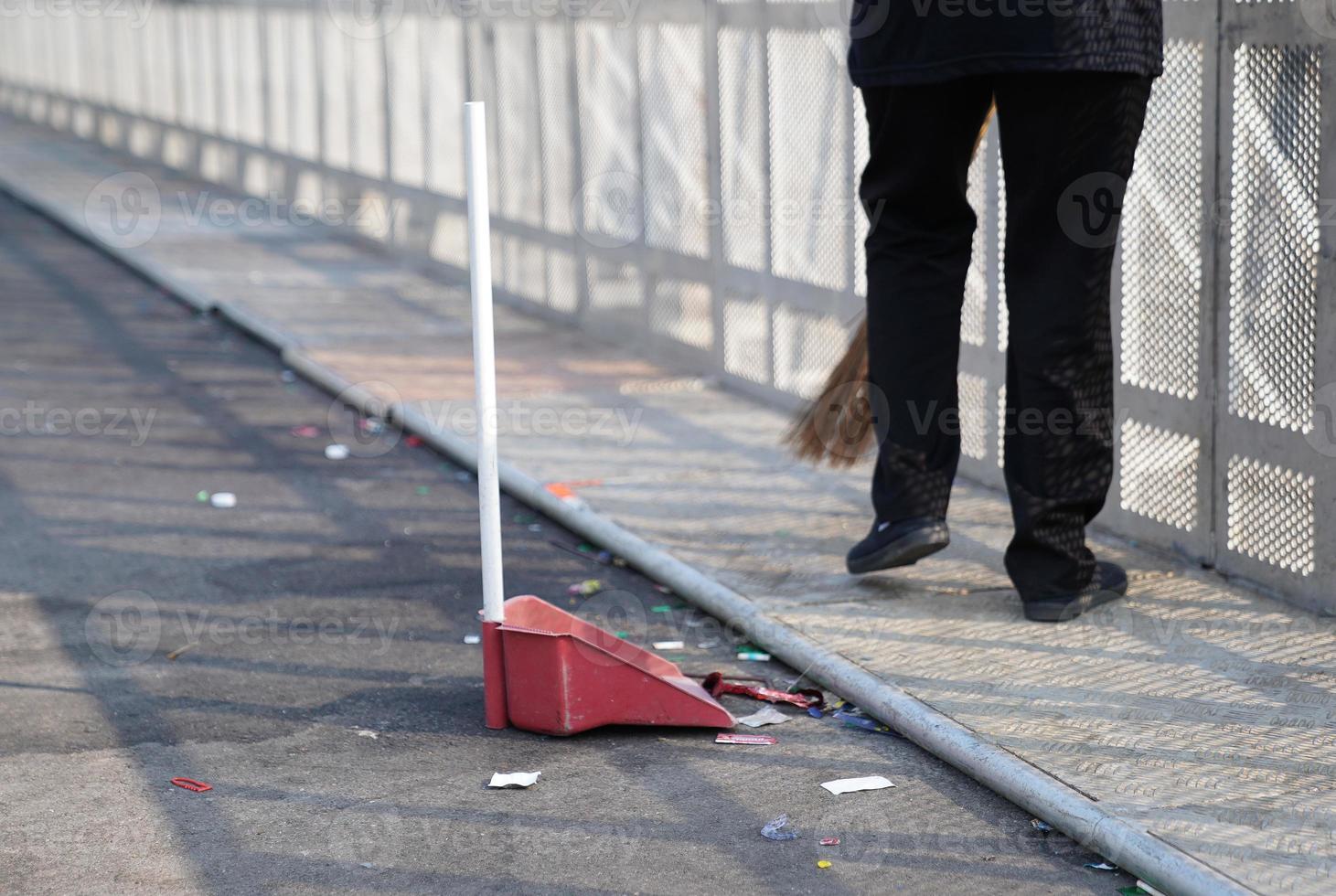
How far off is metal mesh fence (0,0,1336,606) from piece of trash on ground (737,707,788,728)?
4.33 ft

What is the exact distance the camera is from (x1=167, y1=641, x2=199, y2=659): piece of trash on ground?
4.14 m

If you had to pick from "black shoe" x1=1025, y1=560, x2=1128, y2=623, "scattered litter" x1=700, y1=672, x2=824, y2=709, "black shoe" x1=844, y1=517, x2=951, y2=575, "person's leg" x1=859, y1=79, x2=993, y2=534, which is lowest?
"scattered litter" x1=700, y1=672, x2=824, y2=709

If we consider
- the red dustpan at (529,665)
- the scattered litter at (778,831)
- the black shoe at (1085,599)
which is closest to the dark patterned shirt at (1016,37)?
the red dustpan at (529,665)

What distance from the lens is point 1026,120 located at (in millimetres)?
3854

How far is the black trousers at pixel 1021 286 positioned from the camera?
3.84m

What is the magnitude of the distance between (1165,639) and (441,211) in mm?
6994

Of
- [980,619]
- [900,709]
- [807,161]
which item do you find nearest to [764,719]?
[900,709]

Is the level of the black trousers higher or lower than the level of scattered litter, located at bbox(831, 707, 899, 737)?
higher

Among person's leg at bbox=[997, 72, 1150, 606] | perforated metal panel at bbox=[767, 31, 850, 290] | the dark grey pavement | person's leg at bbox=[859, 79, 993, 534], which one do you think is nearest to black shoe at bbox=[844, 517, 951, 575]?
person's leg at bbox=[859, 79, 993, 534]

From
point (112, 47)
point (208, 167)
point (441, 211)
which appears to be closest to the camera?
point (441, 211)

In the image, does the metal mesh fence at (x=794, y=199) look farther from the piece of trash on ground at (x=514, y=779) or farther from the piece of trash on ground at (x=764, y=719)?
the piece of trash on ground at (x=514, y=779)

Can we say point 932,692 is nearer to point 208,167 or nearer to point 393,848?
point 393,848

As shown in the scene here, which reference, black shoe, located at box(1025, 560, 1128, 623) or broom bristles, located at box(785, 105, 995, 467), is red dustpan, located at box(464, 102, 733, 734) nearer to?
black shoe, located at box(1025, 560, 1128, 623)

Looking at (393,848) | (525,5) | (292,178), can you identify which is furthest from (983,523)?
(292,178)
